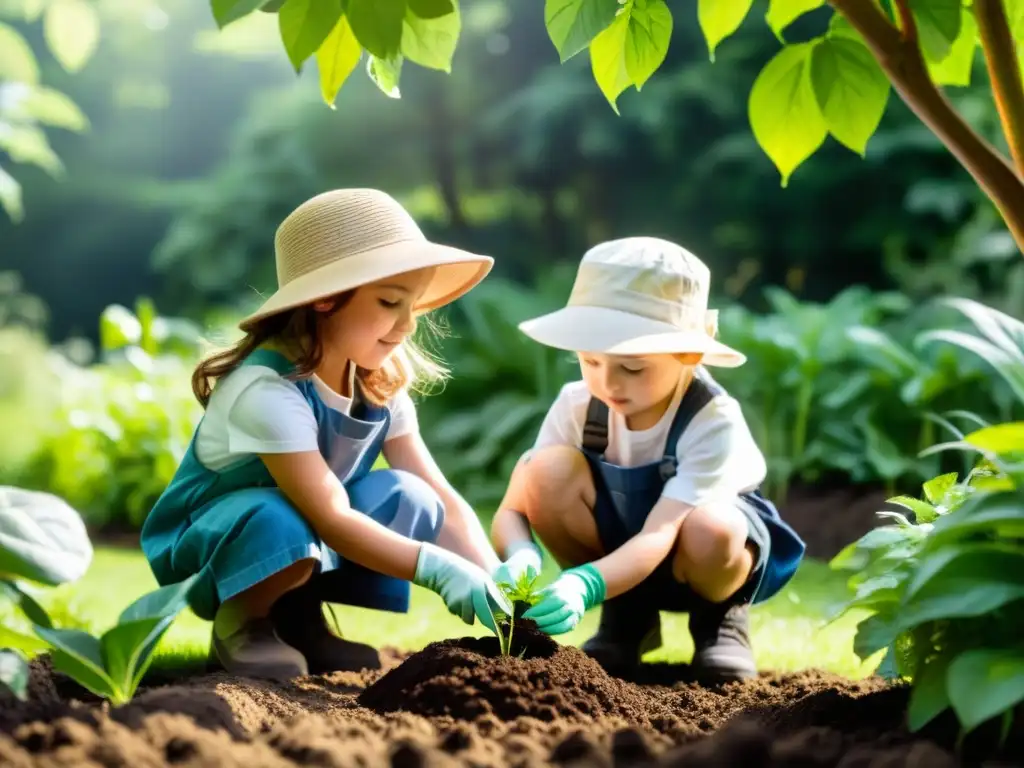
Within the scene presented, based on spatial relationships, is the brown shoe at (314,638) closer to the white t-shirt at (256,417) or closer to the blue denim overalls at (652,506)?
the white t-shirt at (256,417)

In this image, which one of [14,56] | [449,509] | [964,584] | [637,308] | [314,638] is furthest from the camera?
[14,56]

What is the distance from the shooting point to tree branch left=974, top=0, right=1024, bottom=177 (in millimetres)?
1477

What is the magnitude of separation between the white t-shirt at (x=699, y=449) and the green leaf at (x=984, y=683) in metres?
1.05

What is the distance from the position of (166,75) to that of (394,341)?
43.4 ft

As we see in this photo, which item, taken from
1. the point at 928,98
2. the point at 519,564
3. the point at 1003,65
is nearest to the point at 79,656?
the point at 519,564

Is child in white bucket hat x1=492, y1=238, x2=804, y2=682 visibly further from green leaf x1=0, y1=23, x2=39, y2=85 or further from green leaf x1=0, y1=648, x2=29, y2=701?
green leaf x1=0, y1=23, x2=39, y2=85

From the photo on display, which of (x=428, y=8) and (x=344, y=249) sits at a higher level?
(x=428, y=8)

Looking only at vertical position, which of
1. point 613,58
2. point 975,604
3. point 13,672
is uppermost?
point 613,58

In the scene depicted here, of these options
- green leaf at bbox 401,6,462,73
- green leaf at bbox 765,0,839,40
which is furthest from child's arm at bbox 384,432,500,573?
green leaf at bbox 765,0,839,40

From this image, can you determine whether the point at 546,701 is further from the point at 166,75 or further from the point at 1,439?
the point at 166,75

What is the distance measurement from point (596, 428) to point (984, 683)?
4.46 feet

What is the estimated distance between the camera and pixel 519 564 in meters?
2.27

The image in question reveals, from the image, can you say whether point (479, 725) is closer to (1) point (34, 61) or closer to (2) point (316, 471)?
(2) point (316, 471)

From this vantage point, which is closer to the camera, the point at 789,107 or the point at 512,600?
the point at 789,107
